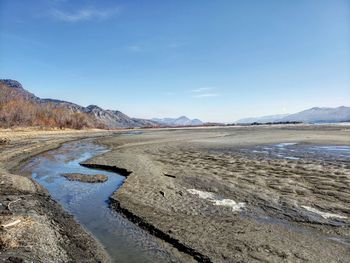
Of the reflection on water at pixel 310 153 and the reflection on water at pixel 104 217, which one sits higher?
the reflection on water at pixel 310 153

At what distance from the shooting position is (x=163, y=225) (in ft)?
31.1

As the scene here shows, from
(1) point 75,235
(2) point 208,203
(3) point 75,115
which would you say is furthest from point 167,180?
(3) point 75,115

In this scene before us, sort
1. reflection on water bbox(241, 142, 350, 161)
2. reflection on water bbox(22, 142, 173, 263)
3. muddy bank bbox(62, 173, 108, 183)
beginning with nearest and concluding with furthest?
reflection on water bbox(22, 142, 173, 263), muddy bank bbox(62, 173, 108, 183), reflection on water bbox(241, 142, 350, 161)

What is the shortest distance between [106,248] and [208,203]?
4845 mm

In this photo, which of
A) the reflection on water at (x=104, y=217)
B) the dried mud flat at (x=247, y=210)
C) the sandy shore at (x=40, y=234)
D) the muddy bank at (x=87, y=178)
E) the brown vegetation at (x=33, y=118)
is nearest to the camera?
the sandy shore at (x=40, y=234)

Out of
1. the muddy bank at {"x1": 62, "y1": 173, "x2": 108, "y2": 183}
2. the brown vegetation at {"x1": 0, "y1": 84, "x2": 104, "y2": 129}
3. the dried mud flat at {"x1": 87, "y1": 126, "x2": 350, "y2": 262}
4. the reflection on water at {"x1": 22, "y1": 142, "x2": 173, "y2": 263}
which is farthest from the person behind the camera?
the brown vegetation at {"x1": 0, "y1": 84, "x2": 104, "y2": 129}

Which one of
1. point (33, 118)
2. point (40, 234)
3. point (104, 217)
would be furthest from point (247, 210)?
point (33, 118)

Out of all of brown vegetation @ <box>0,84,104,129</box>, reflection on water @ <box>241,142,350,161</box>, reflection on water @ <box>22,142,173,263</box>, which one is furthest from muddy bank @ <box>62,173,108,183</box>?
brown vegetation @ <box>0,84,104,129</box>

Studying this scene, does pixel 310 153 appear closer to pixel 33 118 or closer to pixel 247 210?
pixel 247 210

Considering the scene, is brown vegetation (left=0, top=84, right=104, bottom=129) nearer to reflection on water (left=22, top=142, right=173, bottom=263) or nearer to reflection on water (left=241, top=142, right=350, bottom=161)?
reflection on water (left=22, top=142, right=173, bottom=263)

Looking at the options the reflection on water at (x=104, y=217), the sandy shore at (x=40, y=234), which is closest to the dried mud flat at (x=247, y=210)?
the reflection on water at (x=104, y=217)

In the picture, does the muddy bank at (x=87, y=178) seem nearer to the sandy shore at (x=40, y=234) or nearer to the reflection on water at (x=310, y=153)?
the sandy shore at (x=40, y=234)

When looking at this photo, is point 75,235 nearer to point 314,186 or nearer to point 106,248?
point 106,248

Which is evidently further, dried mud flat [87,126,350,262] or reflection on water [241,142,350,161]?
reflection on water [241,142,350,161]
